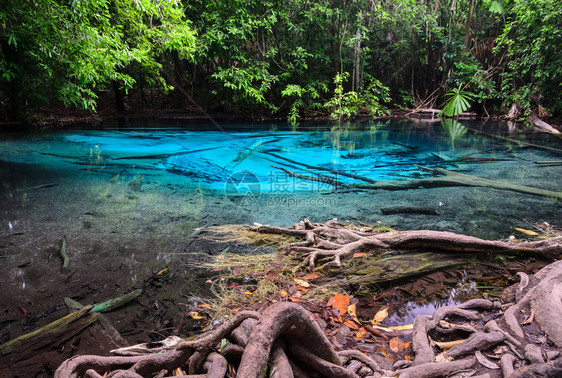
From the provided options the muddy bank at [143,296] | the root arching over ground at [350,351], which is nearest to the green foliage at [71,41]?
the muddy bank at [143,296]

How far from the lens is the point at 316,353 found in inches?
48.4

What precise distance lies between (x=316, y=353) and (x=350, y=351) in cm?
32

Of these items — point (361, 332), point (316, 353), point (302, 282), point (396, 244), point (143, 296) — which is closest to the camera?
point (316, 353)

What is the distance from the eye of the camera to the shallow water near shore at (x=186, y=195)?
8.49 ft

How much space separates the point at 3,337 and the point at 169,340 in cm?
93

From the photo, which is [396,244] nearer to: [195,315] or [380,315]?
[380,315]

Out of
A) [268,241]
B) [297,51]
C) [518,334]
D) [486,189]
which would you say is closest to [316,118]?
[297,51]

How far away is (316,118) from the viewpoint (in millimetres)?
Result: 14734

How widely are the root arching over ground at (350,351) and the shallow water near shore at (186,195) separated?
0.99 m

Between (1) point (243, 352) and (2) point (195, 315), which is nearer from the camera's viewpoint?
(1) point (243, 352)

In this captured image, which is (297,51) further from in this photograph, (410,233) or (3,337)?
(3,337)

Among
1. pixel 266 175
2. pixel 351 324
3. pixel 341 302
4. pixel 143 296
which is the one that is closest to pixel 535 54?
pixel 266 175

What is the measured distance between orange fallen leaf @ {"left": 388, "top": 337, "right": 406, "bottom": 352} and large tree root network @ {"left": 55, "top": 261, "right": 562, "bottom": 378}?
106mm

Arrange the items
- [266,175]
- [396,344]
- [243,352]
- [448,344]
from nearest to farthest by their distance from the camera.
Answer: [243,352]
[448,344]
[396,344]
[266,175]
